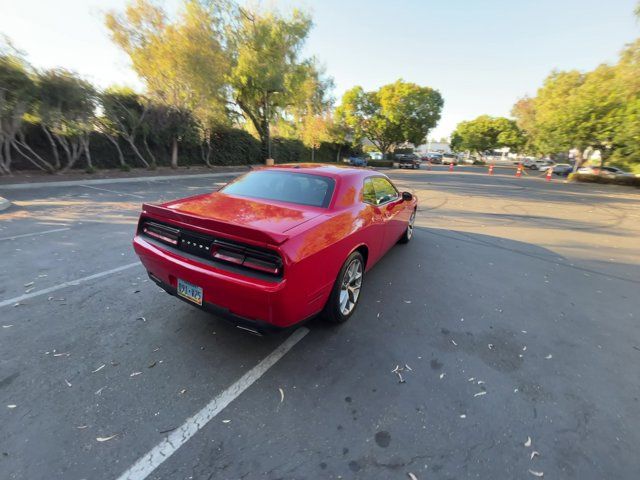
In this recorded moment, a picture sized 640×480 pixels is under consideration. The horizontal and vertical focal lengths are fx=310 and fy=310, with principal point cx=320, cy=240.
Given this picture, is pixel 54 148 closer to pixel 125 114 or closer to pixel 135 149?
pixel 135 149

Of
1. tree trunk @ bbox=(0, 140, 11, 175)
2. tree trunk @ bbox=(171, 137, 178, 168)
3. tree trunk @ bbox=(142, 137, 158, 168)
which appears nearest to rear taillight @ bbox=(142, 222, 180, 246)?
tree trunk @ bbox=(0, 140, 11, 175)

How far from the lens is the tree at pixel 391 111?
3897 centimetres

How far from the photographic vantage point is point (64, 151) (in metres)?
14.9

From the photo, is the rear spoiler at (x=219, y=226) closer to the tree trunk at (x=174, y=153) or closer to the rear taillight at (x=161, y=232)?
the rear taillight at (x=161, y=232)

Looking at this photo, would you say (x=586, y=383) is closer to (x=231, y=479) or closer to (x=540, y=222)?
(x=231, y=479)

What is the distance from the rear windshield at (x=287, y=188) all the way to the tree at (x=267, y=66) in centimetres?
2150

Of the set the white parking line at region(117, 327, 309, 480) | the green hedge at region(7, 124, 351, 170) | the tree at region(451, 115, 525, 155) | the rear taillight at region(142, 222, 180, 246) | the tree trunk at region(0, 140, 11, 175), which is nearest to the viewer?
the white parking line at region(117, 327, 309, 480)

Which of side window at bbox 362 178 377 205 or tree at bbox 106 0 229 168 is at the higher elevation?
tree at bbox 106 0 229 168

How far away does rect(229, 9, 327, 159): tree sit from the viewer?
21.9 meters

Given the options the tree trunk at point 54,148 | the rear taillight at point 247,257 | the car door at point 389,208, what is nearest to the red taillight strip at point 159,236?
the rear taillight at point 247,257

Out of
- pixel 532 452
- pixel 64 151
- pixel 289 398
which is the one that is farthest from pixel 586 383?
pixel 64 151

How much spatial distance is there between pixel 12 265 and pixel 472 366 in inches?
227

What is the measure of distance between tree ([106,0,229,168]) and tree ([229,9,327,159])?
3689 millimetres

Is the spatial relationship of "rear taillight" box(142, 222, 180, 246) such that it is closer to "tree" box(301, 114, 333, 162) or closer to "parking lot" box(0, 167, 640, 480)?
"parking lot" box(0, 167, 640, 480)
